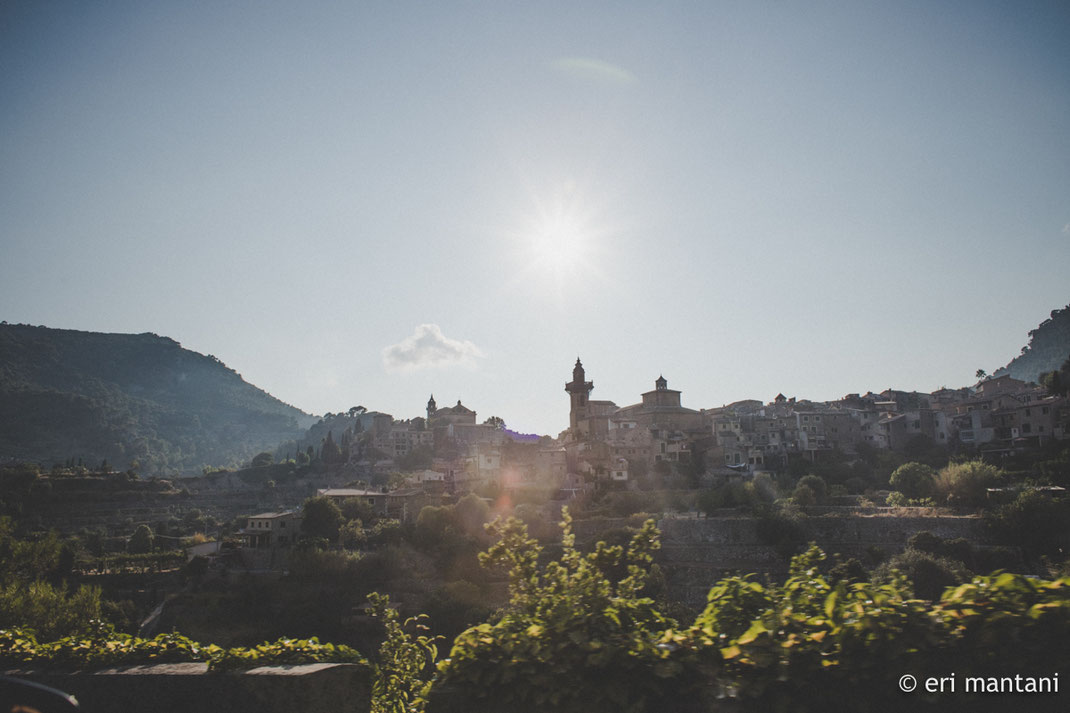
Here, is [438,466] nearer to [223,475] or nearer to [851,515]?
[223,475]

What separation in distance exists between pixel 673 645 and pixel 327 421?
649ft

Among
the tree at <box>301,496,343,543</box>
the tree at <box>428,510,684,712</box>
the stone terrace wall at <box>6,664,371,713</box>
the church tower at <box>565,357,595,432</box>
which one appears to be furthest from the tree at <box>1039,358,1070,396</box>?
the stone terrace wall at <box>6,664,371,713</box>

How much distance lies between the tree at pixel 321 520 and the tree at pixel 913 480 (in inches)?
1759

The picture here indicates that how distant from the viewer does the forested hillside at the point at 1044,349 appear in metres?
127

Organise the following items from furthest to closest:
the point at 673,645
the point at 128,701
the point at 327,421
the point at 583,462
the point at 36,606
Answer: the point at 327,421
the point at 583,462
the point at 36,606
the point at 128,701
the point at 673,645

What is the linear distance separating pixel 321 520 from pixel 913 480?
46931mm

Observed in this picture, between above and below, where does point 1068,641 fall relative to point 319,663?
above

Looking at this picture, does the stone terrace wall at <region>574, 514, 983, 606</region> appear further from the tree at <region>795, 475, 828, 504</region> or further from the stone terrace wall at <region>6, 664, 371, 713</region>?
the stone terrace wall at <region>6, 664, 371, 713</region>

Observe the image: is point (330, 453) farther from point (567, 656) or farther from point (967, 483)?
point (567, 656)

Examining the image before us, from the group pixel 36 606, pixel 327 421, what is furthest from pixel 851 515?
pixel 327 421

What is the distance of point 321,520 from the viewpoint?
4584 cm

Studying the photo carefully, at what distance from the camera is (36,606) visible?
10789mm

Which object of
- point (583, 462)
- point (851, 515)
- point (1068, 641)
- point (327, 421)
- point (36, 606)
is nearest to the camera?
point (1068, 641)

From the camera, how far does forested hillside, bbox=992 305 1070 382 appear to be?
127 meters
